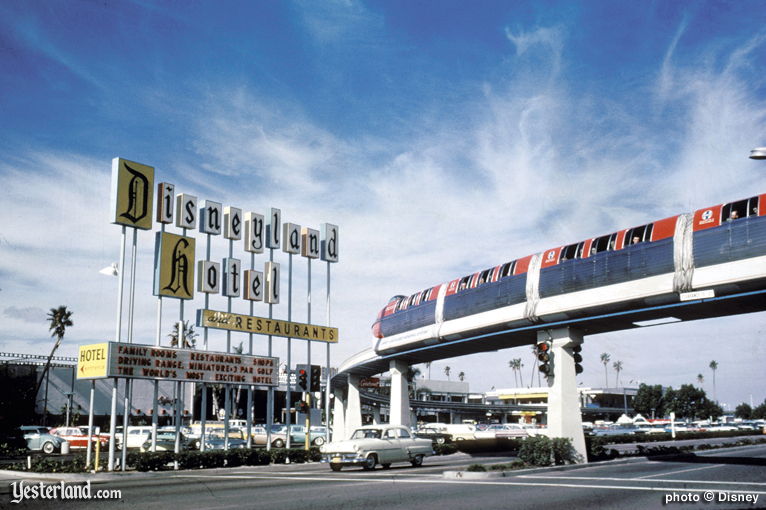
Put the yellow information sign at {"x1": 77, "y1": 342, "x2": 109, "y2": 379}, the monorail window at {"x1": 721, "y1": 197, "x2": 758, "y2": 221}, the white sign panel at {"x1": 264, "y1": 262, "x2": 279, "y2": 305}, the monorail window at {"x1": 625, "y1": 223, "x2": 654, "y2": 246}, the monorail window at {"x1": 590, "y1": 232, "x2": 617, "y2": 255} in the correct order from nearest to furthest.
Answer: the monorail window at {"x1": 721, "y1": 197, "x2": 758, "y2": 221} → the monorail window at {"x1": 625, "y1": 223, "x2": 654, "y2": 246} → the monorail window at {"x1": 590, "y1": 232, "x2": 617, "y2": 255} → the yellow information sign at {"x1": 77, "y1": 342, "x2": 109, "y2": 379} → the white sign panel at {"x1": 264, "y1": 262, "x2": 279, "y2": 305}

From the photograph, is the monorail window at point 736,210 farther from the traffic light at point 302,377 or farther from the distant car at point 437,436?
the distant car at point 437,436

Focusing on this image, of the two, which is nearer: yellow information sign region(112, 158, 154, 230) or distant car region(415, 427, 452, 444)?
yellow information sign region(112, 158, 154, 230)

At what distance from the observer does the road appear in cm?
1428

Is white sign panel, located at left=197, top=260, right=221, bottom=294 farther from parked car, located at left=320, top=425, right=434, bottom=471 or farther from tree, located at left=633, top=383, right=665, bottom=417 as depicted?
tree, located at left=633, top=383, right=665, bottom=417

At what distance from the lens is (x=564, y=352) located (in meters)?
28.5

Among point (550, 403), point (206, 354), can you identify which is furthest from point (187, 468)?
point (550, 403)

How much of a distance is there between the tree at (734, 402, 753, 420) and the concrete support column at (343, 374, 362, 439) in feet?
580

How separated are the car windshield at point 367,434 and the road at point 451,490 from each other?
1935mm

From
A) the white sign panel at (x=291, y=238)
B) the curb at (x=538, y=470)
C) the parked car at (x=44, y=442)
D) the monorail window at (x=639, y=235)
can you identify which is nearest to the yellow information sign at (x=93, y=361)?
the white sign panel at (x=291, y=238)

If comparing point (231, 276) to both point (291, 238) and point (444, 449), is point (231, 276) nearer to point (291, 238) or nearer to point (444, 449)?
point (291, 238)

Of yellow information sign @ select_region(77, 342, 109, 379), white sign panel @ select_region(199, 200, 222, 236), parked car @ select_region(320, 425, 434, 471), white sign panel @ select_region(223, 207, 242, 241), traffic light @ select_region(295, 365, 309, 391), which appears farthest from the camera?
white sign panel @ select_region(223, 207, 242, 241)

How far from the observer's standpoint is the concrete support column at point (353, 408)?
49.7 metres

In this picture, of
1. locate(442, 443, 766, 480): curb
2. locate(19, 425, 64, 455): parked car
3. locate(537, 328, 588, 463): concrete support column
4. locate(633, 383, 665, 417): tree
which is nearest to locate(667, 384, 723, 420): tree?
locate(633, 383, 665, 417): tree

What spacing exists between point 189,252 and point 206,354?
5.11 m
